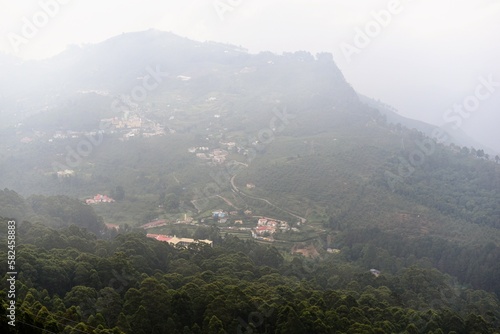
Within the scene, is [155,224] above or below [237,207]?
below

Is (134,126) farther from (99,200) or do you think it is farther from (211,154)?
(99,200)

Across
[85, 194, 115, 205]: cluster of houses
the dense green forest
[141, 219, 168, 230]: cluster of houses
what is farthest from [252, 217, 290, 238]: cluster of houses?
[85, 194, 115, 205]: cluster of houses

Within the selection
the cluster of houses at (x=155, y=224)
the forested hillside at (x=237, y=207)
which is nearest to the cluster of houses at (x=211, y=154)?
the forested hillside at (x=237, y=207)

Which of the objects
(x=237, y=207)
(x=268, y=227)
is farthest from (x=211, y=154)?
(x=268, y=227)

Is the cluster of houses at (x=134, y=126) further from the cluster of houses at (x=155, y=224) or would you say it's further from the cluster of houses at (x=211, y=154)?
the cluster of houses at (x=155, y=224)

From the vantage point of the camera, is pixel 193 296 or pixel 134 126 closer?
pixel 193 296

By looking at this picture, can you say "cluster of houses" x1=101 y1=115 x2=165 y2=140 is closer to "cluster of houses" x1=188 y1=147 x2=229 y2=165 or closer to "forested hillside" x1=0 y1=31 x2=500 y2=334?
"forested hillside" x1=0 y1=31 x2=500 y2=334

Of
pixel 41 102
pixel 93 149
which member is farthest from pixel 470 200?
pixel 41 102

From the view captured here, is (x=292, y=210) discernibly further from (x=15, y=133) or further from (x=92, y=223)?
(x=15, y=133)

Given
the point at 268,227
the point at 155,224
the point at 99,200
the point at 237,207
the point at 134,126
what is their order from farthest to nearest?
1. the point at 134,126
2. the point at 99,200
3. the point at 237,207
4. the point at 155,224
5. the point at 268,227
